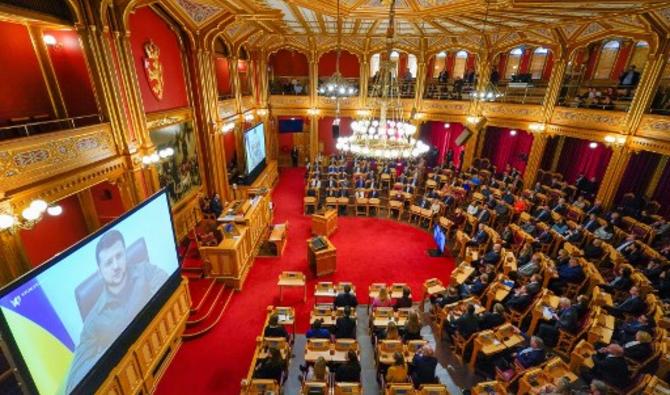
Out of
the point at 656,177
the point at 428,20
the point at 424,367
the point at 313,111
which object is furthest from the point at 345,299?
the point at 656,177

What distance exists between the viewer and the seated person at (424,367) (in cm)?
569

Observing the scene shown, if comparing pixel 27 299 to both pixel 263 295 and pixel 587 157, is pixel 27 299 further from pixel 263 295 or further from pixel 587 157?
pixel 587 157

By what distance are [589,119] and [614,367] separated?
9.84 meters

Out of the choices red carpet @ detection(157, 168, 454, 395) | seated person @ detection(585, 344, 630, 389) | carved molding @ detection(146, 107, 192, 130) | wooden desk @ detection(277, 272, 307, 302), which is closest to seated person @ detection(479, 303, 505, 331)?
seated person @ detection(585, 344, 630, 389)

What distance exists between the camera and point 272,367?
5.65m

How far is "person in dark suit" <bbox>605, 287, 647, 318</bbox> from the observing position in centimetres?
691

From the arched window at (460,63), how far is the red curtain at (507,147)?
3756 millimetres

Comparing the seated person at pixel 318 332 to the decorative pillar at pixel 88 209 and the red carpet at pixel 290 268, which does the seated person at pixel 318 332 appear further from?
the decorative pillar at pixel 88 209

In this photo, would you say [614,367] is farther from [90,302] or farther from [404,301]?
[90,302]

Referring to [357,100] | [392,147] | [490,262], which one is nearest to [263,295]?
[392,147]

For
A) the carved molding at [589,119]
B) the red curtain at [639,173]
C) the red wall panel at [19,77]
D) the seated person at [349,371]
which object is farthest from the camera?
the red curtain at [639,173]

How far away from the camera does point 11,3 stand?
5410 mm

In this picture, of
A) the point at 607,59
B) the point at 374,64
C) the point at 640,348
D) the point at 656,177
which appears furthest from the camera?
the point at 374,64

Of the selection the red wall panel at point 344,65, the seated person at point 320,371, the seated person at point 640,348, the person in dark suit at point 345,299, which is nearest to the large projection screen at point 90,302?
the seated person at point 320,371
